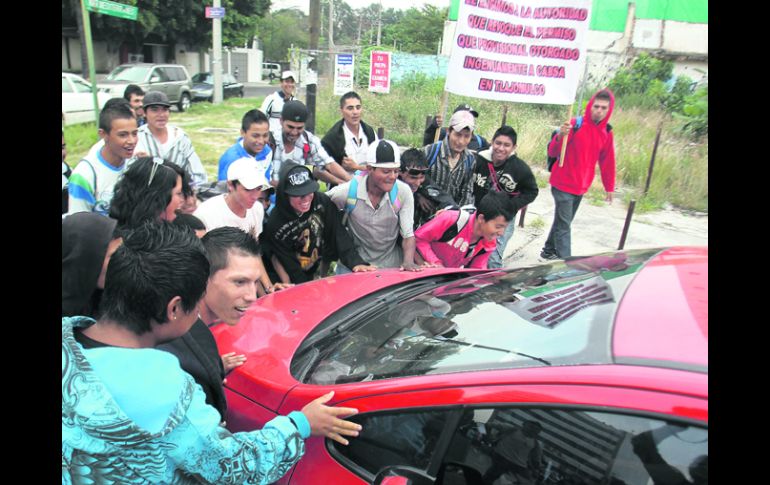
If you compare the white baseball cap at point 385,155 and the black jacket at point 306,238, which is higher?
the white baseball cap at point 385,155

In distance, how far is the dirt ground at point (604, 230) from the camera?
20.6 feet

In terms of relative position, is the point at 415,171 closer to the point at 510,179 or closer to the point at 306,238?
the point at 306,238

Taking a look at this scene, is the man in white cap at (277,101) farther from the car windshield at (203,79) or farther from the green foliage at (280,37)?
the green foliage at (280,37)

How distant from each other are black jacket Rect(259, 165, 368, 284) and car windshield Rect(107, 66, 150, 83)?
15584mm

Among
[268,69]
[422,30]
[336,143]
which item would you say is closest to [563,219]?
[336,143]

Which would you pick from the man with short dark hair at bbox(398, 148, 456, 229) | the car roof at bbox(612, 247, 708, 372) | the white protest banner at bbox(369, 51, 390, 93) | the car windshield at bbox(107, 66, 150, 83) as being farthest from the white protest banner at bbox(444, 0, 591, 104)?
the car windshield at bbox(107, 66, 150, 83)

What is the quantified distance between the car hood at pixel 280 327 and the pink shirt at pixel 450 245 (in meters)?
0.65

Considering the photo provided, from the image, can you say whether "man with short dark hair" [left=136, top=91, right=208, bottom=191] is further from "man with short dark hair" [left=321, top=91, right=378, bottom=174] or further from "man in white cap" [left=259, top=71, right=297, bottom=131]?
"man with short dark hair" [left=321, top=91, right=378, bottom=174]

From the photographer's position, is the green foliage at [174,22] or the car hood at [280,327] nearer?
the car hood at [280,327]

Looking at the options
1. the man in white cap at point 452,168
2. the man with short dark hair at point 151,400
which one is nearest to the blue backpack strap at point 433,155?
the man in white cap at point 452,168

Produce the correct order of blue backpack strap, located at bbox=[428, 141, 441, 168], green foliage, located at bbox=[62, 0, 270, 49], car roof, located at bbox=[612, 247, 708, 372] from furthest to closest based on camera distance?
green foliage, located at bbox=[62, 0, 270, 49]
blue backpack strap, located at bbox=[428, 141, 441, 168]
car roof, located at bbox=[612, 247, 708, 372]

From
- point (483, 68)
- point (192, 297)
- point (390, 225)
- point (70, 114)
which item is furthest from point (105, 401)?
point (70, 114)

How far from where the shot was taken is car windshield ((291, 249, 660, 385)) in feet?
4.90

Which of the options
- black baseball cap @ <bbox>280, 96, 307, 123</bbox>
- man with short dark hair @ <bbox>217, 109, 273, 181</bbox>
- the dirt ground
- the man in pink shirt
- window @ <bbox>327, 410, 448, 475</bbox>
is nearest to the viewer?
window @ <bbox>327, 410, 448, 475</bbox>
